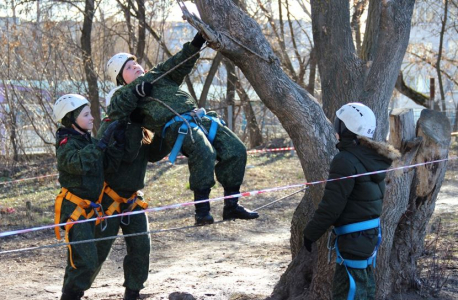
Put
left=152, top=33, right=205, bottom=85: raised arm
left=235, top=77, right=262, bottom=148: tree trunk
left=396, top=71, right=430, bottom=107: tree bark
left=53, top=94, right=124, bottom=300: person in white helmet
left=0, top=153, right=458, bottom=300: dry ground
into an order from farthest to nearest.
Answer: left=396, top=71, right=430, bottom=107: tree bark
left=235, top=77, right=262, bottom=148: tree trunk
left=0, top=153, right=458, bottom=300: dry ground
left=53, top=94, right=124, bottom=300: person in white helmet
left=152, top=33, right=205, bottom=85: raised arm

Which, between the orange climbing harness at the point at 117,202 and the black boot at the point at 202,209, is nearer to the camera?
the black boot at the point at 202,209

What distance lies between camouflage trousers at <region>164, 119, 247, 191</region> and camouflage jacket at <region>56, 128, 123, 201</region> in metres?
0.58

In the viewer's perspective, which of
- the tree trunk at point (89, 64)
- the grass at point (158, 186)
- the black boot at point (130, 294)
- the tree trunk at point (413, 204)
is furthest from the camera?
the tree trunk at point (89, 64)

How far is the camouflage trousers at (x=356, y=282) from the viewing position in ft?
14.5

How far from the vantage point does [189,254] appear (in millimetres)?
7688

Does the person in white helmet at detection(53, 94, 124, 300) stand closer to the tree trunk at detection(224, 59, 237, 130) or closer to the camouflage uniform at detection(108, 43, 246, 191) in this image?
the camouflage uniform at detection(108, 43, 246, 191)

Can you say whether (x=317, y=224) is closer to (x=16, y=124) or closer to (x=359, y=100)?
(x=359, y=100)

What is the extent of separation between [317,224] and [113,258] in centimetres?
398

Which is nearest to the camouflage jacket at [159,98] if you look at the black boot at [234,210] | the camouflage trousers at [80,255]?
the black boot at [234,210]

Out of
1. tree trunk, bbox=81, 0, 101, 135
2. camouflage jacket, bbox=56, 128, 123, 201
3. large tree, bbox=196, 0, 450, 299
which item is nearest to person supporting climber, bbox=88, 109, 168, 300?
camouflage jacket, bbox=56, 128, 123, 201

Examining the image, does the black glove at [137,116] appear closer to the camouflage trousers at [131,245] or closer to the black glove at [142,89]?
the black glove at [142,89]

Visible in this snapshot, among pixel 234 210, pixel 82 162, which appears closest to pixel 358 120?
pixel 234 210

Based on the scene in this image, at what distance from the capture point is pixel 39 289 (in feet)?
20.6

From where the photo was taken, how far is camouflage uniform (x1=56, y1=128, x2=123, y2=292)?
15.2ft
